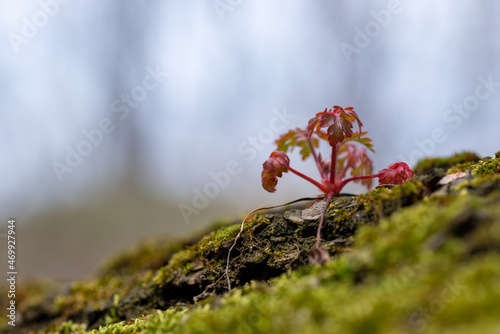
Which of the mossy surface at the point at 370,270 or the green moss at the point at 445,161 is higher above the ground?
the green moss at the point at 445,161

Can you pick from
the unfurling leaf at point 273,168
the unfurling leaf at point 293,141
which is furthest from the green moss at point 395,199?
the unfurling leaf at point 293,141

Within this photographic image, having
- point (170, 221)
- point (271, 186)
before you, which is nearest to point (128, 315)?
point (271, 186)

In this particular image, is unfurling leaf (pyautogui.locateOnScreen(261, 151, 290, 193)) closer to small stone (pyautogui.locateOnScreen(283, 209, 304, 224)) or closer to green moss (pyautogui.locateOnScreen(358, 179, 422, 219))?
small stone (pyautogui.locateOnScreen(283, 209, 304, 224))

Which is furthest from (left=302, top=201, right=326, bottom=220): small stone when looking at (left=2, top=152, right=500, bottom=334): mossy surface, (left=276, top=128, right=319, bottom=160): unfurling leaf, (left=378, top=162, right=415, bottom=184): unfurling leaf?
(left=276, top=128, right=319, bottom=160): unfurling leaf

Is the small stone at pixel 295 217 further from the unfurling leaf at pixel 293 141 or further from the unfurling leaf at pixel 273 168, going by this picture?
the unfurling leaf at pixel 293 141

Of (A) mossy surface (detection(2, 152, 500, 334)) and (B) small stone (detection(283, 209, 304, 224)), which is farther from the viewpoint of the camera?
(B) small stone (detection(283, 209, 304, 224))

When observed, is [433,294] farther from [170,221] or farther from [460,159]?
[170,221]
